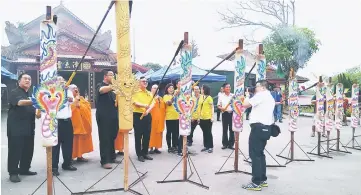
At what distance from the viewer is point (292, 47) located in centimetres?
1670

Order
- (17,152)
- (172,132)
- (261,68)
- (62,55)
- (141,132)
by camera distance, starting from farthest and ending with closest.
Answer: (62,55) < (172,132) < (141,132) < (261,68) < (17,152)

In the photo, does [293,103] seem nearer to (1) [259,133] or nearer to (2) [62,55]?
(1) [259,133]

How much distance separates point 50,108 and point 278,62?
51.3 feet

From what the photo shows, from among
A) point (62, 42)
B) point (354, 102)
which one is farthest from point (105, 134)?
point (62, 42)

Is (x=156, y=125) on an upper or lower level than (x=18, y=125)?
lower

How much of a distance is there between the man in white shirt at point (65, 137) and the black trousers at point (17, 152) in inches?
15.2

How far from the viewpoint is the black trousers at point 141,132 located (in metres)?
5.13

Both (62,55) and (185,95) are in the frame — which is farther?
(62,55)

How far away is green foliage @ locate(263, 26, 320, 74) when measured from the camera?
16.5 m

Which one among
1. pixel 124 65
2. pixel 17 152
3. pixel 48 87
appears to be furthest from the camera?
pixel 17 152

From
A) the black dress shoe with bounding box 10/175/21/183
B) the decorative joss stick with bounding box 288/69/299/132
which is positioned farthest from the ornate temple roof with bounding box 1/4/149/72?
the decorative joss stick with bounding box 288/69/299/132

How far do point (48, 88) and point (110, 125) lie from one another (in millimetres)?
1735

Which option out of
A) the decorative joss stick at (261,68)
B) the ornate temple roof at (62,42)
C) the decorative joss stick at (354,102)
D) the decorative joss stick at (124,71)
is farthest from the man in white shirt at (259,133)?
the ornate temple roof at (62,42)

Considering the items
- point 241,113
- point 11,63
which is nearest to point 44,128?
point 241,113
